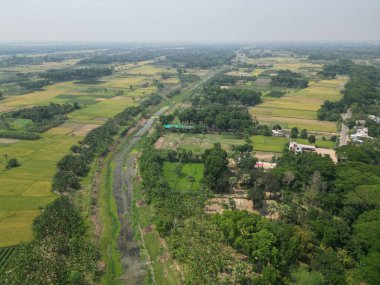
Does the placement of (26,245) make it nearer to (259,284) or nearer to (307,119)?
(259,284)

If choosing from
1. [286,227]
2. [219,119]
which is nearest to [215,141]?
[219,119]

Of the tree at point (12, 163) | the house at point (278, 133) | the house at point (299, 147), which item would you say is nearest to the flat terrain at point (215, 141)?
the house at point (278, 133)

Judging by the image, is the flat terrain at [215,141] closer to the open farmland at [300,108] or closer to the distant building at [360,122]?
the open farmland at [300,108]

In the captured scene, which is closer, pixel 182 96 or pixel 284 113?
pixel 284 113

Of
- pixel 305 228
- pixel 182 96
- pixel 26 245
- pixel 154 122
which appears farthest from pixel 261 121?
pixel 26 245

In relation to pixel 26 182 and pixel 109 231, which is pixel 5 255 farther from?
pixel 26 182

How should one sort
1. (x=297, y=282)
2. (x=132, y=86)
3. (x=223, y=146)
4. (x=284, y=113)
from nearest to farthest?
(x=297, y=282) → (x=223, y=146) → (x=284, y=113) → (x=132, y=86)
